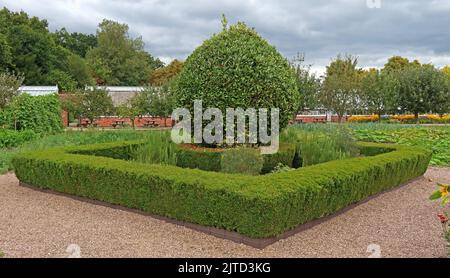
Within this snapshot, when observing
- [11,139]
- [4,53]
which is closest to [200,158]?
[11,139]

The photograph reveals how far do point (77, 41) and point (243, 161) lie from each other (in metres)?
60.4

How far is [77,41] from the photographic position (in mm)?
63375

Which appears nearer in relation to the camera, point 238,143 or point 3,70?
point 238,143

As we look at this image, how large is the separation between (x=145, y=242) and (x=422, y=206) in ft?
15.0

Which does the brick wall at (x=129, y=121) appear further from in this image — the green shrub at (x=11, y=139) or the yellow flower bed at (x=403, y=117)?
the yellow flower bed at (x=403, y=117)

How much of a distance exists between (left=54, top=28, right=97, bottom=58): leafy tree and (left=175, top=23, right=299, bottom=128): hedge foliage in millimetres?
53689

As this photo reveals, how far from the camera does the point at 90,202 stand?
25.1 feet

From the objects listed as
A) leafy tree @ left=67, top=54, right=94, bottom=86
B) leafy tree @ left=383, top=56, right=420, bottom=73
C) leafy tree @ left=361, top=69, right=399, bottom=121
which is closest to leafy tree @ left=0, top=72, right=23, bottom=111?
leafy tree @ left=361, top=69, right=399, bottom=121

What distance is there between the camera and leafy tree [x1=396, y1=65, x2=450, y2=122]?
3123 centimetres

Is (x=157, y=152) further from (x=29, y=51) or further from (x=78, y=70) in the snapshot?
(x=78, y=70)

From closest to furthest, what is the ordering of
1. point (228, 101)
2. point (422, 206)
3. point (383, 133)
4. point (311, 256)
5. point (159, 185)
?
1. point (311, 256)
2. point (159, 185)
3. point (422, 206)
4. point (228, 101)
5. point (383, 133)

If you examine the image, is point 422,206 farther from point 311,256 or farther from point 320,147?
point 311,256

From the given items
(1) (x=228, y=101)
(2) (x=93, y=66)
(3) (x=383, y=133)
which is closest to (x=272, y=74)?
(1) (x=228, y=101)
